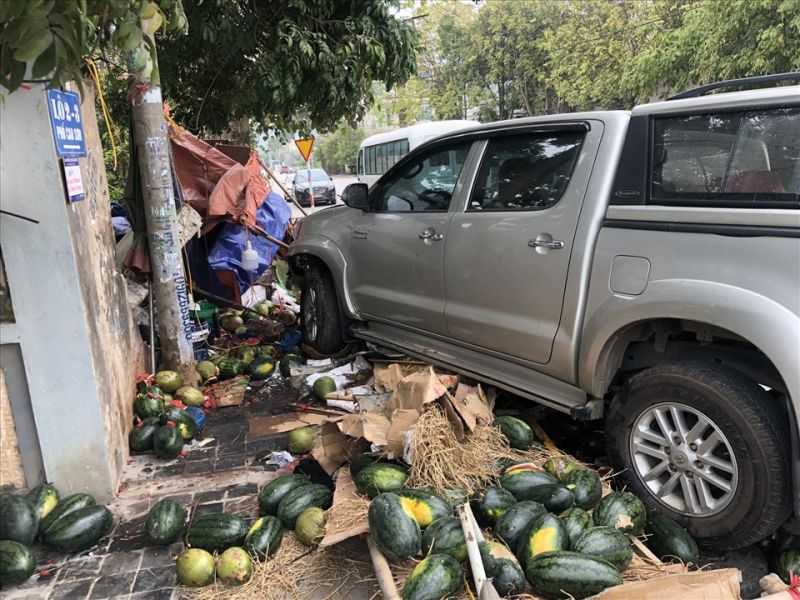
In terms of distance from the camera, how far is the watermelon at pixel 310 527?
309 centimetres

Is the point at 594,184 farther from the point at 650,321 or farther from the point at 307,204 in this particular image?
the point at 307,204

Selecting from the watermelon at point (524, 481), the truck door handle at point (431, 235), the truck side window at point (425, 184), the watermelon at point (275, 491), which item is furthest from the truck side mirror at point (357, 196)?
the watermelon at point (524, 481)

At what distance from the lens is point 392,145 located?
24359mm

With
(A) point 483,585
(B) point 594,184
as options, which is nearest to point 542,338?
(B) point 594,184

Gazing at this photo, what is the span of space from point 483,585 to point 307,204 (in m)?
27.3

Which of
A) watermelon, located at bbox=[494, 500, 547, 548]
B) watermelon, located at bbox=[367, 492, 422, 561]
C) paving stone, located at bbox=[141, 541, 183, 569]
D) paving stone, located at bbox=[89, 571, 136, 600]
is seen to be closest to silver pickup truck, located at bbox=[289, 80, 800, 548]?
watermelon, located at bbox=[494, 500, 547, 548]

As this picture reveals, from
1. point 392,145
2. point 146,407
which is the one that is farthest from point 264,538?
point 392,145

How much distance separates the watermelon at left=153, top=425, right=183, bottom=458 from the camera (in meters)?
4.14

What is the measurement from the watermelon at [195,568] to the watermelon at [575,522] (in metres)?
1.76

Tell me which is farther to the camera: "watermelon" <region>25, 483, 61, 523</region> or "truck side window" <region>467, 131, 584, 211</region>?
"truck side window" <region>467, 131, 584, 211</region>

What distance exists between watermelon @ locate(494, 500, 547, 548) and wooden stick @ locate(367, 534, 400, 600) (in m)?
0.59

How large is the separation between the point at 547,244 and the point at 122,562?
3009 millimetres

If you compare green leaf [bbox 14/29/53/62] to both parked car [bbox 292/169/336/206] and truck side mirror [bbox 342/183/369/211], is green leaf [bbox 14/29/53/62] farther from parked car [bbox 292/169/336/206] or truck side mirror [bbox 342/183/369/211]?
parked car [bbox 292/169/336/206]

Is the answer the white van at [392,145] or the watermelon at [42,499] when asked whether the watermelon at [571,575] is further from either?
the white van at [392,145]
